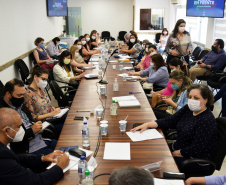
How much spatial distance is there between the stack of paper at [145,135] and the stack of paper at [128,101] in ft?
2.43

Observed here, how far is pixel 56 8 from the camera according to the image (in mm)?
9258

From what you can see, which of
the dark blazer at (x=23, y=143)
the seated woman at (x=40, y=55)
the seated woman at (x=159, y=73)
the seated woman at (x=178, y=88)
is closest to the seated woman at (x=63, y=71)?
the seated woman at (x=159, y=73)

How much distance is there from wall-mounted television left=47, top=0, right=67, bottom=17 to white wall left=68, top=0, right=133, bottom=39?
154 inches

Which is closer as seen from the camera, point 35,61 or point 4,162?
point 4,162

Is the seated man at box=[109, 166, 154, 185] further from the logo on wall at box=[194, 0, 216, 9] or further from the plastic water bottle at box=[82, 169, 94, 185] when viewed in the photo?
the logo on wall at box=[194, 0, 216, 9]

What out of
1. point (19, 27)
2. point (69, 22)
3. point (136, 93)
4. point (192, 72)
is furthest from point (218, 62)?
point (69, 22)

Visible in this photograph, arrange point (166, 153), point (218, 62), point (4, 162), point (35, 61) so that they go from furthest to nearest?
point (35, 61), point (218, 62), point (166, 153), point (4, 162)

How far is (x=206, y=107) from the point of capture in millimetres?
2535

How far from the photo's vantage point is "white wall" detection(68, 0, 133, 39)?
531 inches

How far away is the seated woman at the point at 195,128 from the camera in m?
→ 2.38

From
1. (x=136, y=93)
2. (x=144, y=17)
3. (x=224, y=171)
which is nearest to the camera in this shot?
(x=224, y=171)

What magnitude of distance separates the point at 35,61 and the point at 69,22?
7.15 m

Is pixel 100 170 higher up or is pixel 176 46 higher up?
pixel 176 46

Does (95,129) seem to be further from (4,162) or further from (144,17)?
(144,17)
